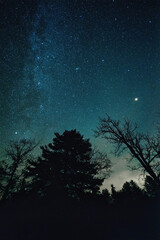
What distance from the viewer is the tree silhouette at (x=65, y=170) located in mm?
12016

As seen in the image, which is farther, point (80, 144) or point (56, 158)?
point (80, 144)

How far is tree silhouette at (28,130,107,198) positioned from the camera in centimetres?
1202

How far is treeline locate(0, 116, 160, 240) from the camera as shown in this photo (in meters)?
9.86

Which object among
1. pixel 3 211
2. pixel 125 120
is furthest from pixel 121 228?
pixel 3 211

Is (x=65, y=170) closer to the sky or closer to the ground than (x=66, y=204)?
closer to the sky

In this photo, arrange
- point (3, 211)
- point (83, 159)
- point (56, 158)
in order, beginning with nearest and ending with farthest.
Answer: point (3, 211) < point (56, 158) < point (83, 159)

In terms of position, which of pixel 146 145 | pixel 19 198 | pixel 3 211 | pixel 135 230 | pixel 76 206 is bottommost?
pixel 135 230

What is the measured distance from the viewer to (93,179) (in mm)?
13336

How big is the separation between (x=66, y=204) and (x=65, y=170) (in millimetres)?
3581

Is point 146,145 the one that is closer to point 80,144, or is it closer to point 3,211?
point 80,144

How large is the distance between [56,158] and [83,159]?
401cm

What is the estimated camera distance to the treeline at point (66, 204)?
986cm

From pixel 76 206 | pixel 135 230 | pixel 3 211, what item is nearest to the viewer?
pixel 76 206

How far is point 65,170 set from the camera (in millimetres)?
13242
